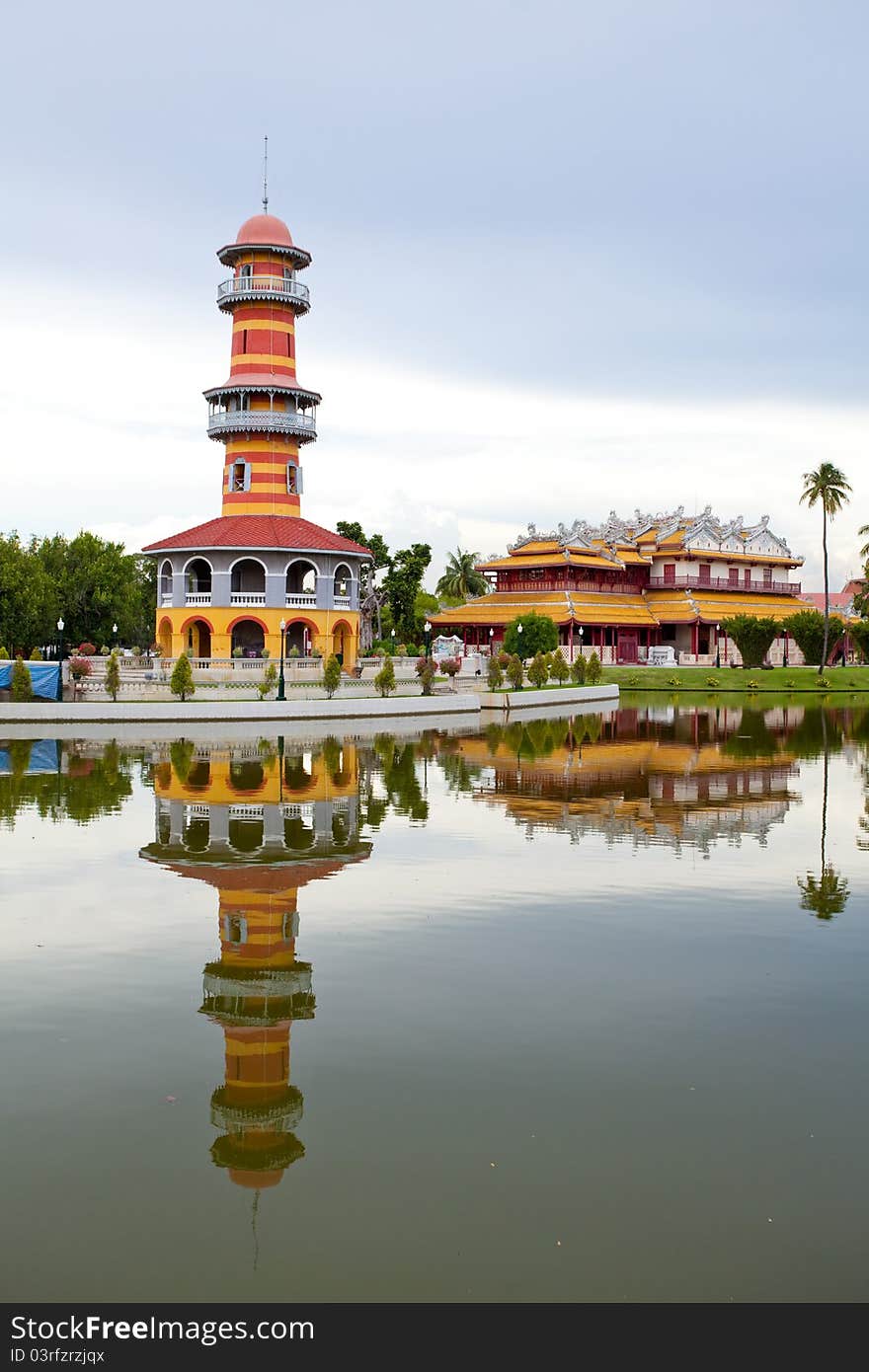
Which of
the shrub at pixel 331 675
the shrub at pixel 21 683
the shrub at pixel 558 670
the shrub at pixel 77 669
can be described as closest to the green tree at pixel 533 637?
the shrub at pixel 558 670

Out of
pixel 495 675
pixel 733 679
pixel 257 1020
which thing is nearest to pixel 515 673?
pixel 495 675

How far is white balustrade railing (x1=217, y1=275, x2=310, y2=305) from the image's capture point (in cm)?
6316

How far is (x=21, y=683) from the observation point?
1833 inches

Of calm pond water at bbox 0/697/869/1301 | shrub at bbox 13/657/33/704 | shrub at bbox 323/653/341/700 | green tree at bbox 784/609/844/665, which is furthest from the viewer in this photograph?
green tree at bbox 784/609/844/665

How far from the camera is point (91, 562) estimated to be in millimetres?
80812

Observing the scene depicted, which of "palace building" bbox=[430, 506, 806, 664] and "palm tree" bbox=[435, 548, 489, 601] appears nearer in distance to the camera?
"palace building" bbox=[430, 506, 806, 664]

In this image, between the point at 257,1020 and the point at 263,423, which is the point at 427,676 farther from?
the point at 257,1020

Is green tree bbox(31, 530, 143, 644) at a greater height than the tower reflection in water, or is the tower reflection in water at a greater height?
green tree bbox(31, 530, 143, 644)

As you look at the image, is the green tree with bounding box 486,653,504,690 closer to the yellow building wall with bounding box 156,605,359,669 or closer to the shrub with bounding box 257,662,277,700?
the yellow building wall with bounding box 156,605,359,669

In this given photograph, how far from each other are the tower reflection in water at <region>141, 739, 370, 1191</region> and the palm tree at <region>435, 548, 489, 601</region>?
90.0m

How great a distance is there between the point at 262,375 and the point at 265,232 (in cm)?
747

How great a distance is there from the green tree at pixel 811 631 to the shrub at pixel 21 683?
217 ft

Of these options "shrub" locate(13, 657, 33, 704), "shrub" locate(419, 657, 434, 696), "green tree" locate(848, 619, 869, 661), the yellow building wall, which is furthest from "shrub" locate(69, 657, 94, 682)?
"green tree" locate(848, 619, 869, 661)
